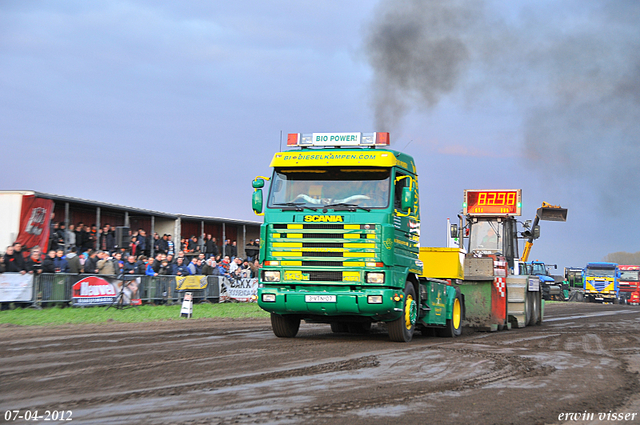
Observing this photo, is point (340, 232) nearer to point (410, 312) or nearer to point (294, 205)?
point (294, 205)

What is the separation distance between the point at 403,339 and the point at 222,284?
13934 millimetres

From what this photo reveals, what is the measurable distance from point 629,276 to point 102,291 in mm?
44779

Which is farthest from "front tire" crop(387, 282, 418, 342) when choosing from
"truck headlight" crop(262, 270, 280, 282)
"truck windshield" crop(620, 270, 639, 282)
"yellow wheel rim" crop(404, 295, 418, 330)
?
"truck windshield" crop(620, 270, 639, 282)

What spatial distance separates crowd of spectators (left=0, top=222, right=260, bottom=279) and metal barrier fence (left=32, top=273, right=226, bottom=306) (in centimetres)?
32

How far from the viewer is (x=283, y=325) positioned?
13.4 m

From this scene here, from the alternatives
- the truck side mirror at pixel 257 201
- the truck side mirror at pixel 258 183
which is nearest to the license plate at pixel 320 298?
the truck side mirror at pixel 257 201

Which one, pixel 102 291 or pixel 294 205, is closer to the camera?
pixel 294 205

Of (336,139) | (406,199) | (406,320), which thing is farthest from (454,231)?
(406,199)

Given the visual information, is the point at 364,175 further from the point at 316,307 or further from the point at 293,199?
the point at 316,307

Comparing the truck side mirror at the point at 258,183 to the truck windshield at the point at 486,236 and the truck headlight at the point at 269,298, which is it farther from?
the truck windshield at the point at 486,236

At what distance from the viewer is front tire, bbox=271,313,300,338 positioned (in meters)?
13.4

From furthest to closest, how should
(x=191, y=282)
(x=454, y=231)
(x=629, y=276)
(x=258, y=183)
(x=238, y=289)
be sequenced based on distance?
(x=629, y=276)
(x=238, y=289)
(x=191, y=282)
(x=454, y=231)
(x=258, y=183)

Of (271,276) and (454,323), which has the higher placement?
(271,276)

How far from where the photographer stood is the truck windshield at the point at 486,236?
22.7 m
